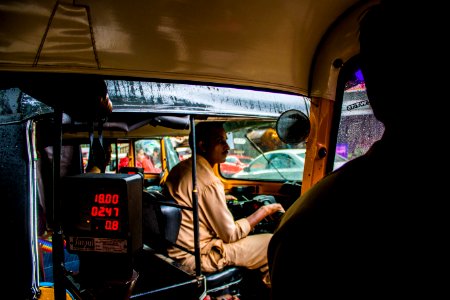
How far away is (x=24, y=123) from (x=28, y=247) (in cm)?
110

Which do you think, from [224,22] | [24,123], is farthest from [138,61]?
[24,123]

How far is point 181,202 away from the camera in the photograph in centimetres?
290

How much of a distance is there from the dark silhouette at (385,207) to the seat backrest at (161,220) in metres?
2.18

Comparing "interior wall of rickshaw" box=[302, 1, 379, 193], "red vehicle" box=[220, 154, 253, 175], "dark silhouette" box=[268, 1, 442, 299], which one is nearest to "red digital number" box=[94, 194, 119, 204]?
"dark silhouette" box=[268, 1, 442, 299]

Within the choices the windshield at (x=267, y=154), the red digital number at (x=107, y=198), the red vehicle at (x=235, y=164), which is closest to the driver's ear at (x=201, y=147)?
the windshield at (x=267, y=154)

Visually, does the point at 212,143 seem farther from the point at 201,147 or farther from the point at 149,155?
the point at 149,155

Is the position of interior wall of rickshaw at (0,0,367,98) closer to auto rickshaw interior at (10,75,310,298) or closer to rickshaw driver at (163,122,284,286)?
auto rickshaw interior at (10,75,310,298)

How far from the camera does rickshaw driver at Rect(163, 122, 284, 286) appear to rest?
2797mm

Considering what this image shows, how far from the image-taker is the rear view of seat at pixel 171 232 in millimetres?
2686

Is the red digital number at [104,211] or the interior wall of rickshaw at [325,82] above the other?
the interior wall of rickshaw at [325,82]

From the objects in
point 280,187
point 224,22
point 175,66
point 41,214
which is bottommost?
point 41,214

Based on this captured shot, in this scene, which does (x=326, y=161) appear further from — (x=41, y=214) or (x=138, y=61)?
(x=41, y=214)

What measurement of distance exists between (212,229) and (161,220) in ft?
1.88

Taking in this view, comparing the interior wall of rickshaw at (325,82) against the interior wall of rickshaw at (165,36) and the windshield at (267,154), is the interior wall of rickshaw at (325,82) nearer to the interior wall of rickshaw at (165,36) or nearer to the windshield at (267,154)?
the interior wall of rickshaw at (165,36)
